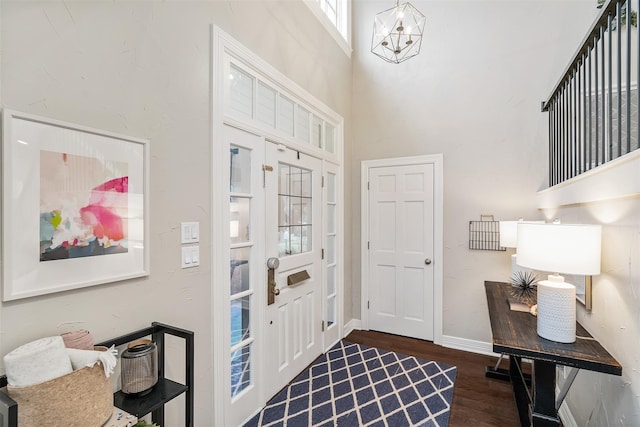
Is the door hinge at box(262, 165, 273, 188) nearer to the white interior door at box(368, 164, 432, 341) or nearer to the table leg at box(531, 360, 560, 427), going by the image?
the white interior door at box(368, 164, 432, 341)

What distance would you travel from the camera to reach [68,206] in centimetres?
121

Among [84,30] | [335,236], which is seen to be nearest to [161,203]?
[84,30]

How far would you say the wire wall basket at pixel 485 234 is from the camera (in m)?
3.21

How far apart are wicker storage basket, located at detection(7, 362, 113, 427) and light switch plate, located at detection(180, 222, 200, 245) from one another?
76 centimetres

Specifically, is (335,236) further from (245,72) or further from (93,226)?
(93,226)

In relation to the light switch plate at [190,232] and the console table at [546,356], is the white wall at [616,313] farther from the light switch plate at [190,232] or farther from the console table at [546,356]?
the light switch plate at [190,232]

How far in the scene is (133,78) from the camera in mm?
1467

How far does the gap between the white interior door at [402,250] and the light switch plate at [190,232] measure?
248cm

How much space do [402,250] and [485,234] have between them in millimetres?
906

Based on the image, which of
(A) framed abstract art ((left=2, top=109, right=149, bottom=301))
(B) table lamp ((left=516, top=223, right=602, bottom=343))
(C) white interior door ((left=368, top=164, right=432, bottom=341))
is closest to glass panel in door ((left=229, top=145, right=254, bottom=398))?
(A) framed abstract art ((left=2, top=109, right=149, bottom=301))

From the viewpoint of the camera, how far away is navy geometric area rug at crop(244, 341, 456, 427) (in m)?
2.21

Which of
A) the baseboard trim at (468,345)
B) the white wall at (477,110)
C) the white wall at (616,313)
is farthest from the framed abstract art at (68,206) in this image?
the baseboard trim at (468,345)

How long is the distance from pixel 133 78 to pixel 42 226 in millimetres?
779

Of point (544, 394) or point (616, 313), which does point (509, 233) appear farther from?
point (544, 394)
